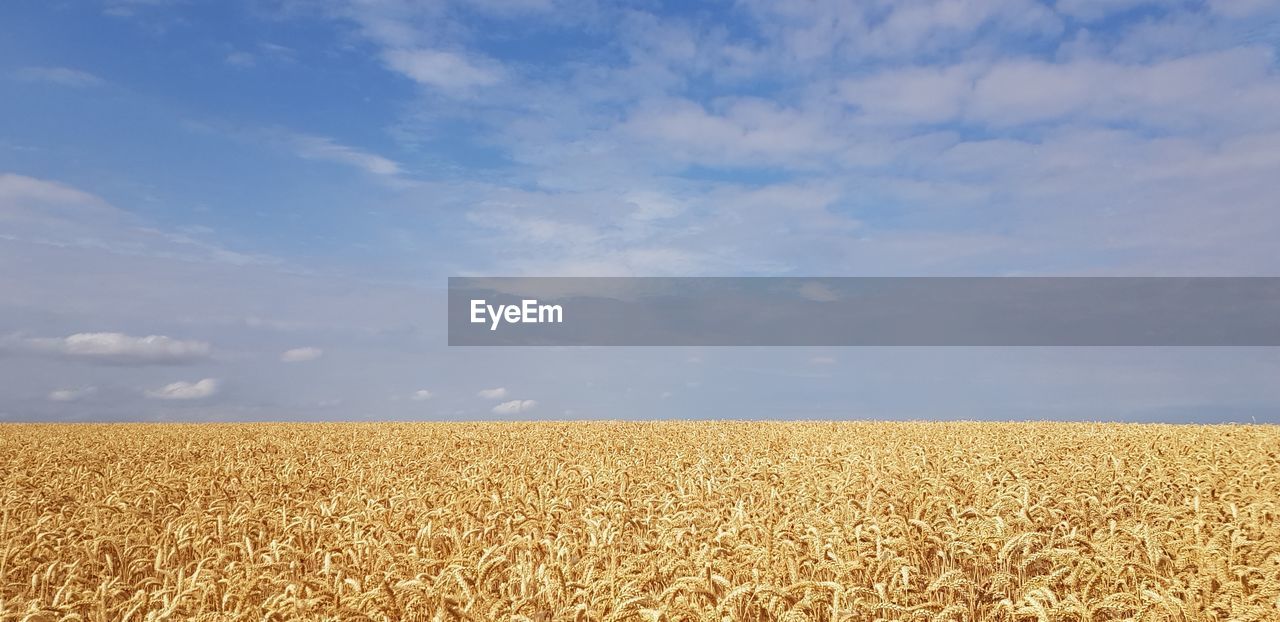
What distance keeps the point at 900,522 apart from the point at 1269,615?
277cm

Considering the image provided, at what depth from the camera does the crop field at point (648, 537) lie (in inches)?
201

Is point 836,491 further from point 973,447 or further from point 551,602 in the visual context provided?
point 973,447

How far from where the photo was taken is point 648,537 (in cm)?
779

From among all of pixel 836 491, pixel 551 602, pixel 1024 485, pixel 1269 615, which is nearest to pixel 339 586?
pixel 551 602

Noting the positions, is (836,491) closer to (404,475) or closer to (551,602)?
(551,602)

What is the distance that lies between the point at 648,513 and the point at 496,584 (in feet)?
9.73

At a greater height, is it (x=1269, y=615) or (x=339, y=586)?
(x=339, y=586)

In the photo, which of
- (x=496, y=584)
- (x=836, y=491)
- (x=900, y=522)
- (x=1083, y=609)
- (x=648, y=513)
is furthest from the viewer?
(x=836, y=491)

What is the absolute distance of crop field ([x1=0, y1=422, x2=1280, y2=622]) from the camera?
511cm

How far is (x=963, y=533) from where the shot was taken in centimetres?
733

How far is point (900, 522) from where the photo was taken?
7328 millimetres

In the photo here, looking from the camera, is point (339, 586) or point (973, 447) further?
point (973, 447)

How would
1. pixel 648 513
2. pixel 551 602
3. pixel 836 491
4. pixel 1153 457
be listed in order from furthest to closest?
pixel 1153 457 < pixel 836 491 < pixel 648 513 < pixel 551 602

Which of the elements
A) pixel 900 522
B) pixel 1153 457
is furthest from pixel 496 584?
pixel 1153 457
